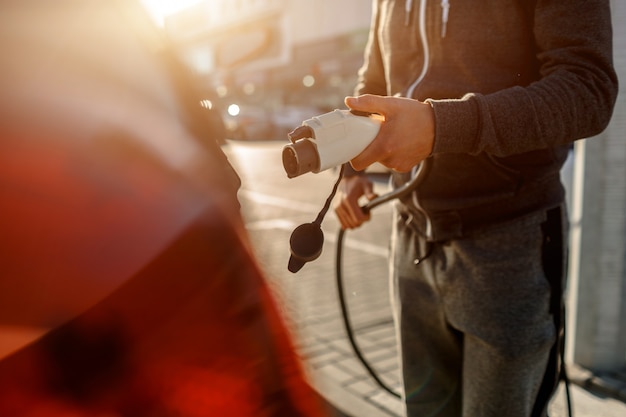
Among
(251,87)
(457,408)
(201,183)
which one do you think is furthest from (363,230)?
(251,87)

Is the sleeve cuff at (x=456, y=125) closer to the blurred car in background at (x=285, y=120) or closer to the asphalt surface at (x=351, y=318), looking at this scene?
the asphalt surface at (x=351, y=318)

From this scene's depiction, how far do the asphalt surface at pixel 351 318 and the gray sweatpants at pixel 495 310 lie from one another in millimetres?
422

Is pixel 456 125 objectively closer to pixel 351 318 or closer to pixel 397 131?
pixel 397 131

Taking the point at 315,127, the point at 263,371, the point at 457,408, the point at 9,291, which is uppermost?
the point at 315,127

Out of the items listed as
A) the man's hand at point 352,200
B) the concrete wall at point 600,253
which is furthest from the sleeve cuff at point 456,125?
the concrete wall at point 600,253

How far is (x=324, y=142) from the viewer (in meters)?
1.02

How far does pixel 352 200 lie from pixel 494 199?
51 centimetres

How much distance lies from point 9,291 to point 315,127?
1.84ft

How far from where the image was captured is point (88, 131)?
1.09 meters

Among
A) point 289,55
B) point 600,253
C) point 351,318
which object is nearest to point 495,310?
point 600,253

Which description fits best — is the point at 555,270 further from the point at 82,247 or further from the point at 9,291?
the point at 9,291

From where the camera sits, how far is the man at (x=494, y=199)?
1302 mm

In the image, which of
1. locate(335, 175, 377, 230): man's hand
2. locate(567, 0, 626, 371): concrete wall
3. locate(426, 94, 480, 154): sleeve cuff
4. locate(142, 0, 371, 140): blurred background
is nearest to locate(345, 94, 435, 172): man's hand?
locate(426, 94, 480, 154): sleeve cuff

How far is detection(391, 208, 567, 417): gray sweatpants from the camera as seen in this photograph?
1.50m
